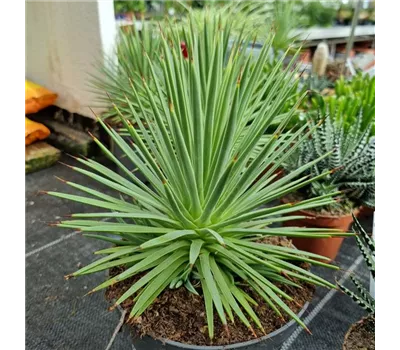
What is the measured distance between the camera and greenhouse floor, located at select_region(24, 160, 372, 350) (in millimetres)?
1261

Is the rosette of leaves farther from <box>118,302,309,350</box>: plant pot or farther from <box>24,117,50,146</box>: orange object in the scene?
<box>24,117,50,146</box>: orange object

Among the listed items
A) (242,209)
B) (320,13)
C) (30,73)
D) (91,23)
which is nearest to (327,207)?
(242,209)

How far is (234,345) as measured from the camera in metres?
0.85

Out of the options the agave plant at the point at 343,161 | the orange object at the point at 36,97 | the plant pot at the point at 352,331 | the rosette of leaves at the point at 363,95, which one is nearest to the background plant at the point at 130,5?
the orange object at the point at 36,97

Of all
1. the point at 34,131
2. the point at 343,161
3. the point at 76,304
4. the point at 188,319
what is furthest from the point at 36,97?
the point at 188,319

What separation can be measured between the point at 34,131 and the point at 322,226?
1728 millimetres

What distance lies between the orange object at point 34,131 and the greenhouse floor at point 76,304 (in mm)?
644

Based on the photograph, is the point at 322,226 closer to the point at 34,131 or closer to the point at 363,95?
the point at 363,95

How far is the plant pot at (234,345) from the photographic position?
85 cm

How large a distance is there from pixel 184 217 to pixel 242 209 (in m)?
0.14

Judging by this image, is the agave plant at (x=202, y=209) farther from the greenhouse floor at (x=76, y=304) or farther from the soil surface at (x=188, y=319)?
the greenhouse floor at (x=76, y=304)

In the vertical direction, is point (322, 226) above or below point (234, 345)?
below
